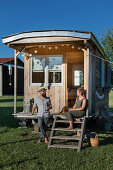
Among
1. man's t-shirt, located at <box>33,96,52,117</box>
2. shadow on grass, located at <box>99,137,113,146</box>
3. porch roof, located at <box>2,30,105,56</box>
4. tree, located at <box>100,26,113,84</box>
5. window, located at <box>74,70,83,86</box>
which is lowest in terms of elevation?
shadow on grass, located at <box>99,137,113,146</box>

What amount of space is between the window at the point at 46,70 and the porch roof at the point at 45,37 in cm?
111

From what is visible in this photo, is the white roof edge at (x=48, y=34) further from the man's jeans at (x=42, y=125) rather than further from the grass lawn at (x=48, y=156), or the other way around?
the grass lawn at (x=48, y=156)

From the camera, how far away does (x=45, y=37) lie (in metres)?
6.80

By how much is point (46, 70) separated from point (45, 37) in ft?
5.33

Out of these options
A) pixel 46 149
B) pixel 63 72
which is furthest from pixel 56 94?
pixel 46 149

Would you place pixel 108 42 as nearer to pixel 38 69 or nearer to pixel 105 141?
pixel 38 69

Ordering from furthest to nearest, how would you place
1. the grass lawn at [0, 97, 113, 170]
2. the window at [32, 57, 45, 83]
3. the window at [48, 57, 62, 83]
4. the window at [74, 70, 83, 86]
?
the window at [74, 70, 83, 86] → the window at [32, 57, 45, 83] → the window at [48, 57, 62, 83] → the grass lawn at [0, 97, 113, 170]

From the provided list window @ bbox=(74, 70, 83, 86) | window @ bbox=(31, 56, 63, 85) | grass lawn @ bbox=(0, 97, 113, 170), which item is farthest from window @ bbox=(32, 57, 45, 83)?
window @ bbox=(74, 70, 83, 86)

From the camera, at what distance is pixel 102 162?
4.41 m

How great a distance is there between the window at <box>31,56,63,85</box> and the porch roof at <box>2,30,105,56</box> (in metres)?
1.11

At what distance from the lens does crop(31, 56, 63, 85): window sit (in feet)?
26.4

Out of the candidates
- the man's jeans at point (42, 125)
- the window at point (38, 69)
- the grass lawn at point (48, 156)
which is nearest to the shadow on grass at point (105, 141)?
the grass lawn at point (48, 156)

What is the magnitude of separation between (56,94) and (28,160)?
383cm

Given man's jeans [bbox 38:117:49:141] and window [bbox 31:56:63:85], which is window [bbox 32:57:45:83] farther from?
man's jeans [bbox 38:117:49:141]
